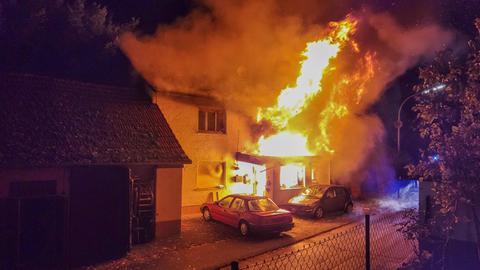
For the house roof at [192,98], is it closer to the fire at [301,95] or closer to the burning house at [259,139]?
the burning house at [259,139]

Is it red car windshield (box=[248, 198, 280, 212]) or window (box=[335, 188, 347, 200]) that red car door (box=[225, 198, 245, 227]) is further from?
window (box=[335, 188, 347, 200])

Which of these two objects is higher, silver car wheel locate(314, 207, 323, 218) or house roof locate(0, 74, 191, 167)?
house roof locate(0, 74, 191, 167)

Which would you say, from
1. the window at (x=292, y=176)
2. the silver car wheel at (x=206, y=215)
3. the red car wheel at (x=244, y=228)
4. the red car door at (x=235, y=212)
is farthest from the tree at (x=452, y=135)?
the window at (x=292, y=176)

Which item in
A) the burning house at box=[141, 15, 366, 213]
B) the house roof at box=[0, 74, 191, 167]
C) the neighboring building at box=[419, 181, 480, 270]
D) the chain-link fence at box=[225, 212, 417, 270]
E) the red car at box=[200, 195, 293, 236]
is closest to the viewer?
the neighboring building at box=[419, 181, 480, 270]

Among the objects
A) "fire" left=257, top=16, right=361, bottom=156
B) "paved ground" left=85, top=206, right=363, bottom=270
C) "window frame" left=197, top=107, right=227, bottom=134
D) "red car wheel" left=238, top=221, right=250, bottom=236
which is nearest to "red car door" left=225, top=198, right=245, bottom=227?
"red car wheel" left=238, top=221, right=250, bottom=236

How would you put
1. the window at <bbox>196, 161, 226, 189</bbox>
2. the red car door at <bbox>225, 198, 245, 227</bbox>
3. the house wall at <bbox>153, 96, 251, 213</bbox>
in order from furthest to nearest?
1. the window at <bbox>196, 161, 226, 189</bbox>
2. the house wall at <bbox>153, 96, 251, 213</bbox>
3. the red car door at <bbox>225, 198, 245, 227</bbox>

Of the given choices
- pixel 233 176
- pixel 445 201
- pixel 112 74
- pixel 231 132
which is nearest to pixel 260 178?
pixel 233 176

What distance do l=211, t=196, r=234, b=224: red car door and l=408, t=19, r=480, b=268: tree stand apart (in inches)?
393

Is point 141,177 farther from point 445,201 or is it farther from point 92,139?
point 445,201

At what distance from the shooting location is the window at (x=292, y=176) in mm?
21312

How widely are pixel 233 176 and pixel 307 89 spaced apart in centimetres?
650

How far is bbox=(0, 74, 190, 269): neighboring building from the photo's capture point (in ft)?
32.6

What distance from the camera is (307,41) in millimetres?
20312

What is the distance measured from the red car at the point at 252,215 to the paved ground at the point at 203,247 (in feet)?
1.19
